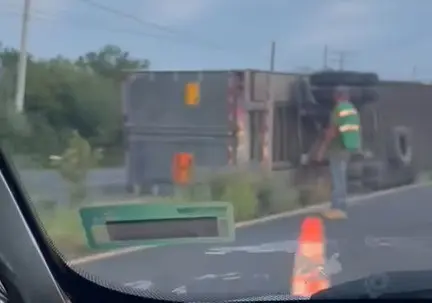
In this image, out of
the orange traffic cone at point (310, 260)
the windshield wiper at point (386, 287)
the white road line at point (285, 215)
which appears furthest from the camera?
the white road line at point (285, 215)

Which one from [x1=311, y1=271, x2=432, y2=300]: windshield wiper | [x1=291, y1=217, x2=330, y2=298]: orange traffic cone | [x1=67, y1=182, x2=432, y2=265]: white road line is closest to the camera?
[x1=311, y1=271, x2=432, y2=300]: windshield wiper

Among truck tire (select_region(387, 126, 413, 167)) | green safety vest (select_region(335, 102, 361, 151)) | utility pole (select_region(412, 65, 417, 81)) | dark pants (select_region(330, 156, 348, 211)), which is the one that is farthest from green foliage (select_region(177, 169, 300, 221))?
utility pole (select_region(412, 65, 417, 81))

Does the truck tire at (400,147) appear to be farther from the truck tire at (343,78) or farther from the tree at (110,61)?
the tree at (110,61)

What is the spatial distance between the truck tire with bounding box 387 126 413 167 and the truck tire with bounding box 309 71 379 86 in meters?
0.22

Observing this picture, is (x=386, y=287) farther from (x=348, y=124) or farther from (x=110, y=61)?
(x=110, y=61)

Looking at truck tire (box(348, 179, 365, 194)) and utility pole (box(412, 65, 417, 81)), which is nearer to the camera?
utility pole (box(412, 65, 417, 81))

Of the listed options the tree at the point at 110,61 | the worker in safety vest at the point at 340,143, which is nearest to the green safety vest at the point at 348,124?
the worker in safety vest at the point at 340,143

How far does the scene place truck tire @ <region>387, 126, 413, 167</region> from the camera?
11.3ft

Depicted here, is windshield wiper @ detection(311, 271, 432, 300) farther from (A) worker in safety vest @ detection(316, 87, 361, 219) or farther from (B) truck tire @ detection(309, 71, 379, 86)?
(B) truck tire @ detection(309, 71, 379, 86)

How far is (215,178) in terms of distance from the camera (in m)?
3.47

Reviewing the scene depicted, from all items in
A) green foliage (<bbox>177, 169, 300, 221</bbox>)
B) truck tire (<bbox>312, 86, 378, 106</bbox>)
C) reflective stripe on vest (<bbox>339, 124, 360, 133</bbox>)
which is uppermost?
truck tire (<bbox>312, 86, 378, 106</bbox>)

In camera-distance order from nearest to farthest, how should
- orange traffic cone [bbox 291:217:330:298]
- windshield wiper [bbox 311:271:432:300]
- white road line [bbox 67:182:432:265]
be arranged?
windshield wiper [bbox 311:271:432:300], orange traffic cone [bbox 291:217:330:298], white road line [bbox 67:182:432:265]

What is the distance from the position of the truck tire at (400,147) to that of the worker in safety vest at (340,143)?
0.14m

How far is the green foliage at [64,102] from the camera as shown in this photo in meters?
3.40
